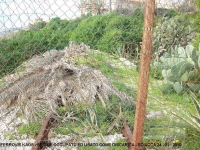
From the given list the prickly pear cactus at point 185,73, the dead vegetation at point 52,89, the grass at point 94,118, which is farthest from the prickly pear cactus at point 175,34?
the grass at point 94,118

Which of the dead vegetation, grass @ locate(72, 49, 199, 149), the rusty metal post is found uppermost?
the rusty metal post

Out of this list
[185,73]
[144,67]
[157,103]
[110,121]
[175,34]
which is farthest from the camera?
[175,34]

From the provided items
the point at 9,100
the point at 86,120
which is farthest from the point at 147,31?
the point at 9,100

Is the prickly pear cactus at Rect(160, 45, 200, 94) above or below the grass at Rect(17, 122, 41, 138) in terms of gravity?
above

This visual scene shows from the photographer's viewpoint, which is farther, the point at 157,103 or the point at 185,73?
the point at 185,73

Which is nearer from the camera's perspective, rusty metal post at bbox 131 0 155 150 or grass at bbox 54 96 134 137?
rusty metal post at bbox 131 0 155 150

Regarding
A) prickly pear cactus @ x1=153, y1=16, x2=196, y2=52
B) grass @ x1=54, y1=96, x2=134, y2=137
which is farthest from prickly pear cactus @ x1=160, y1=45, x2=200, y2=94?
prickly pear cactus @ x1=153, y1=16, x2=196, y2=52

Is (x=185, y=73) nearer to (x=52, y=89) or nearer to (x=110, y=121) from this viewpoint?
(x=110, y=121)

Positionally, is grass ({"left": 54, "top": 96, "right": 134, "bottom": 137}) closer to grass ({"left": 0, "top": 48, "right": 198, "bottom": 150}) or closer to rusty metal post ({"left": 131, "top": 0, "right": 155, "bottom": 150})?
grass ({"left": 0, "top": 48, "right": 198, "bottom": 150})

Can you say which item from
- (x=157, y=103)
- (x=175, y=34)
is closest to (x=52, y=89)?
(x=157, y=103)

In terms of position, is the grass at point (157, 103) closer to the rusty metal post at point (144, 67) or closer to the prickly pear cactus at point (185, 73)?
the prickly pear cactus at point (185, 73)

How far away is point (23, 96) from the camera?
460cm

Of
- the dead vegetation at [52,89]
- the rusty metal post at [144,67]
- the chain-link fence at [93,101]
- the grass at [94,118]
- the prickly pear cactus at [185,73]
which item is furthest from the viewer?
the prickly pear cactus at [185,73]

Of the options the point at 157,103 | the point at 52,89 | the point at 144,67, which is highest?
the point at 144,67
